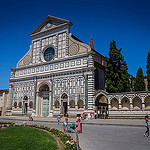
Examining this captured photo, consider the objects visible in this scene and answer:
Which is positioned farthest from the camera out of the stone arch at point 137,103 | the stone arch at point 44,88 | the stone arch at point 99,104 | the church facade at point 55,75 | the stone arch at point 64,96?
the stone arch at point 44,88

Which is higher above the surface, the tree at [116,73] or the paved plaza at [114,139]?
the tree at [116,73]

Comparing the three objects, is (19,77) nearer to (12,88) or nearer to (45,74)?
(12,88)

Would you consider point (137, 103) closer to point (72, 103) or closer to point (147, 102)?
point (147, 102)

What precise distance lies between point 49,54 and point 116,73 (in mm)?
15285

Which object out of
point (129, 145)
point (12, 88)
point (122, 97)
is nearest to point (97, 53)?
point (122, 97)

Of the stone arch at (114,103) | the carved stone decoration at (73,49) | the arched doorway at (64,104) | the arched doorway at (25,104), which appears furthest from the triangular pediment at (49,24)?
the stone arch at (114,103)

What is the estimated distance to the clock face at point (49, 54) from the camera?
3655 centimetres

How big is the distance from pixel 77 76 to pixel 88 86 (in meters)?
3.02

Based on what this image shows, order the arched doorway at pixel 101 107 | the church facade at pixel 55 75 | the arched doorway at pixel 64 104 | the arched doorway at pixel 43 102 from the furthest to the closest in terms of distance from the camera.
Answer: the arched doorway at pixel 43 102, the arched doorway at pixel 64 104, the church facade at pixel 55 75, the arched doorway at pixel 101 107

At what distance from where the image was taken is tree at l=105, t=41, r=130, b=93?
1156 inches

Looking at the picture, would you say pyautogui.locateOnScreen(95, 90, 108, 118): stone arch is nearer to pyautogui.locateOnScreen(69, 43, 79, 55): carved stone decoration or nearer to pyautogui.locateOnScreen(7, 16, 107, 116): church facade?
pyautogui.locateOnScreen(7, 16, 107, 116): church facade

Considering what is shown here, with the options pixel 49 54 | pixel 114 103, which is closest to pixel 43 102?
pixel 49 54

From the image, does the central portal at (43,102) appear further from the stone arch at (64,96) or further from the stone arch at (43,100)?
the stone arch at (64,96)

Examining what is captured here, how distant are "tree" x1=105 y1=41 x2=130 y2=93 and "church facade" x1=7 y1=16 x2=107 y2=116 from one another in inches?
120
